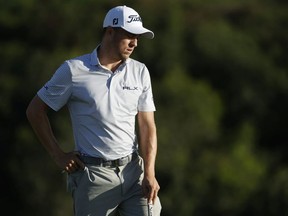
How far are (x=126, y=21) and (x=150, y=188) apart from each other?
1216mm

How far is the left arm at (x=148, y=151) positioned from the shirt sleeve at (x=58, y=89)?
22.9 inches

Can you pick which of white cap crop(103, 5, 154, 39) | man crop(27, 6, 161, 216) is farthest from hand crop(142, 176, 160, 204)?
white cap crop(103, 5, 154, 39)

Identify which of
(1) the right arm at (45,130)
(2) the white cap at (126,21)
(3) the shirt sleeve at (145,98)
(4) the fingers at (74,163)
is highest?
(2) the white cap at (126,21)

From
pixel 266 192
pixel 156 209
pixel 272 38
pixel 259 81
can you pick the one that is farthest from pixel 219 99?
pixel 156 209

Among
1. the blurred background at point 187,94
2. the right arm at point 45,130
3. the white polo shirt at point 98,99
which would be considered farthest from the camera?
the blurred background at point 187,94

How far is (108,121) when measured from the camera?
752 centimetres

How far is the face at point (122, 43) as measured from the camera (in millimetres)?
7598

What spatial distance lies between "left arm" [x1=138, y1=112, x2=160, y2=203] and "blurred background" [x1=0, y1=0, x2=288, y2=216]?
32.8 m

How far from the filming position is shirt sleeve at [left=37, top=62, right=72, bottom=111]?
7543mm

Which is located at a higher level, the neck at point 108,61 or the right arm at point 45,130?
the neck at point 108,61

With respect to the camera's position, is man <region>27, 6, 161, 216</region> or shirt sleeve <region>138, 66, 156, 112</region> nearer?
man <region>27, 6, 161, 216</region>

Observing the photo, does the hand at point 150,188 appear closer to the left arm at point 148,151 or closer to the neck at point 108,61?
the left arm at point 148,151

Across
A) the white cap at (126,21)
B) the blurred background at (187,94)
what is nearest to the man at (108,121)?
the white cap at (126,21)

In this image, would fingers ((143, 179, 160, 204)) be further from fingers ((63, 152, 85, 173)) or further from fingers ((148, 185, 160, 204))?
fingers ((63, 152, 85, 173))
